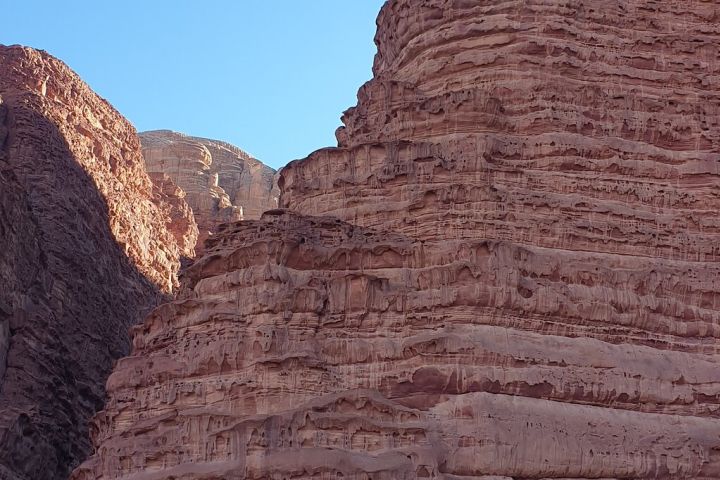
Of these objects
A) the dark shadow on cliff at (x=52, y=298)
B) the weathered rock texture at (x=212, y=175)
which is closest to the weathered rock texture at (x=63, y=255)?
the dark shadow on cliff at (x=52, y=298)

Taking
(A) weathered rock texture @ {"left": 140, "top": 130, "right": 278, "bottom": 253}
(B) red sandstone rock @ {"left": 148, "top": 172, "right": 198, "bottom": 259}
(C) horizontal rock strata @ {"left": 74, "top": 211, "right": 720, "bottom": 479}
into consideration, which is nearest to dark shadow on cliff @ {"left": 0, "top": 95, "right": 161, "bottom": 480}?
(B) red sandstone rock @ {"left": 148, "top": 172, "right": 198, "bottom": 259}

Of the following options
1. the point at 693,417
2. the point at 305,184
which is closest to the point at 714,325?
the point at 693,417

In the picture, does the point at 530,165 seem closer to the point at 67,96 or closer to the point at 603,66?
the point at 603,66

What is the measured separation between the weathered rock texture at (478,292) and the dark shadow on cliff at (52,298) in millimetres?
10709

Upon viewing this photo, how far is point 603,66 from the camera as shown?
31.5 meters

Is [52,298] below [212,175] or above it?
below

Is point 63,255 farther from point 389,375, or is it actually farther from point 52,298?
point 389,375

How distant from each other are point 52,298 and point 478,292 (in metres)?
19.4

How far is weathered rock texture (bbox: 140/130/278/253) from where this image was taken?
6794 cm

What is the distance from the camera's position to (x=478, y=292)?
26.1m

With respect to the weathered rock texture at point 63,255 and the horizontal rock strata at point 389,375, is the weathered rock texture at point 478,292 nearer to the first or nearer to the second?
the horizontal rock strata at point 389,375

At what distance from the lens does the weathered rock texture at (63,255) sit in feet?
125

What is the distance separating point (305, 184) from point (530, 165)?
4885 mm

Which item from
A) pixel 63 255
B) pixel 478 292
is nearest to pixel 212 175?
pixel 63 255
